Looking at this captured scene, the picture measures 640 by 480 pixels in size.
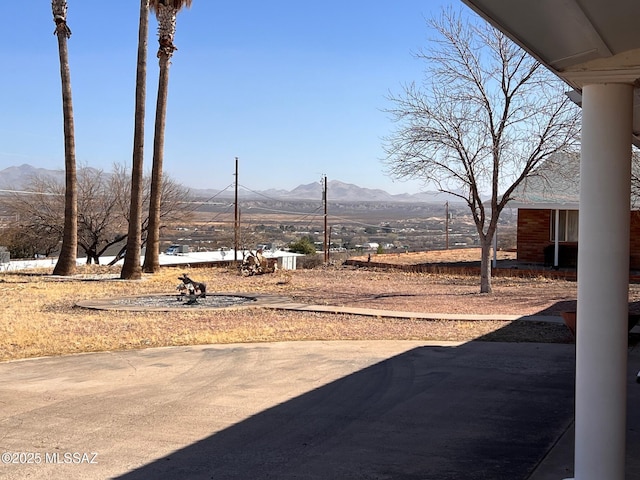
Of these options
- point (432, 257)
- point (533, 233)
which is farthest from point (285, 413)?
point (432, 257)

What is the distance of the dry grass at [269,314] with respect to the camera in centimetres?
1377

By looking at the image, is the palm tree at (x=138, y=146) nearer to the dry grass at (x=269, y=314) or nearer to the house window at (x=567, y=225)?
the dry grass at (x=269, y=314)

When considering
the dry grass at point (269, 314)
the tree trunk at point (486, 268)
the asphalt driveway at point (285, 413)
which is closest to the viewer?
the asphalt driveway at point (285, 413)

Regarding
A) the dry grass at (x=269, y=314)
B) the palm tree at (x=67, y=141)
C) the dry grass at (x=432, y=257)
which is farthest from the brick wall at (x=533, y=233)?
the palm tree at (x=67, y=141)

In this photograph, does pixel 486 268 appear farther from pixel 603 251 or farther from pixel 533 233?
pixel 603 251

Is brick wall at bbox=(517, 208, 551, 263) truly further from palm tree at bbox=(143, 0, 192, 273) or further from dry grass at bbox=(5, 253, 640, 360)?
palm tree at bbox=(143, 0, 192, 273)

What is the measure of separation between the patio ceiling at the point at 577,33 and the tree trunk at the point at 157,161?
2430 cm

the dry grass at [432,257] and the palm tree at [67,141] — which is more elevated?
the palm tree at [67,141]

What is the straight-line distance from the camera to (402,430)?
7.62 metres

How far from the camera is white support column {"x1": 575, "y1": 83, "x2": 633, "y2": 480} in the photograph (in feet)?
17.1

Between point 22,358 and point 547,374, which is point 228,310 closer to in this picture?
point 22,358

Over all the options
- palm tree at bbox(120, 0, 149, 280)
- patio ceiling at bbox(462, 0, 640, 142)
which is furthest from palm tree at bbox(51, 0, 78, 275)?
patio ceiling at bbox(462, 0, 640, 142)

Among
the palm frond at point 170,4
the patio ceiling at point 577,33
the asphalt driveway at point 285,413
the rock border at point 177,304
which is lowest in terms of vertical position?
the asphalt driveway at point 285,413

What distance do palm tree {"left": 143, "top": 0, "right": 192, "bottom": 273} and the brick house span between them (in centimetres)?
1319
